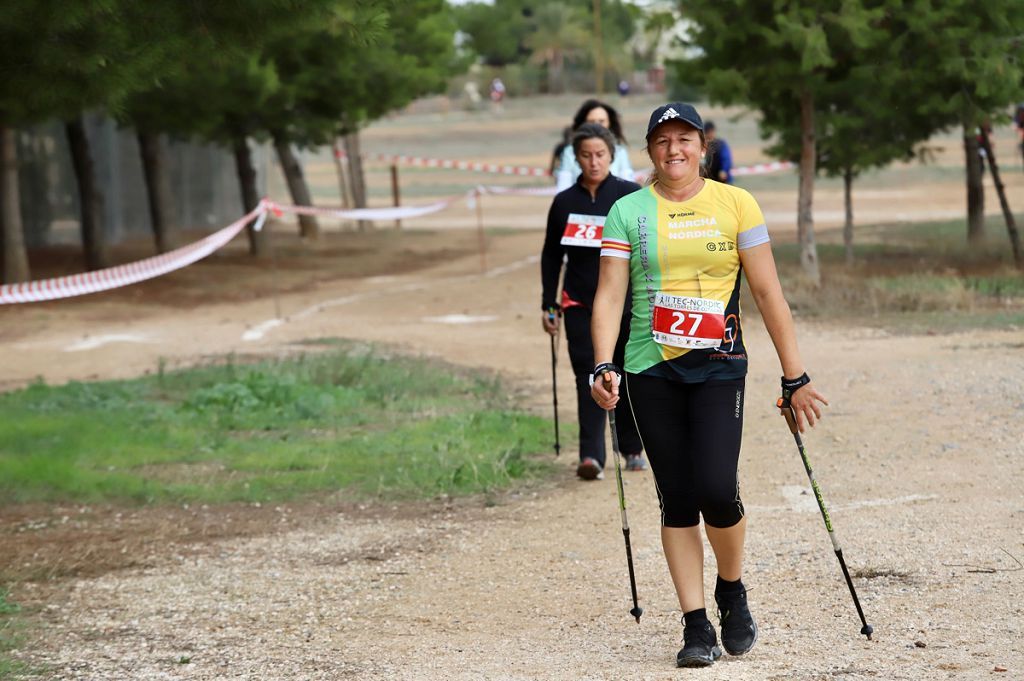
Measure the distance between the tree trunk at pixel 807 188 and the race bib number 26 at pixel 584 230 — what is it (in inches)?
394

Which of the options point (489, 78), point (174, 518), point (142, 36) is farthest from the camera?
point (489, 78)

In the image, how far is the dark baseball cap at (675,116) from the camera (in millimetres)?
5113

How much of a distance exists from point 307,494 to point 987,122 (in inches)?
441

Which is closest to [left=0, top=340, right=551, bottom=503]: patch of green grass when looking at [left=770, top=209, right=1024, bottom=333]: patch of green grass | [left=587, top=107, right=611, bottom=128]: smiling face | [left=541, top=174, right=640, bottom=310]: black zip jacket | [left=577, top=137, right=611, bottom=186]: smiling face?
[left=541, top=174, right=640, bottom=310]: black zip jacket

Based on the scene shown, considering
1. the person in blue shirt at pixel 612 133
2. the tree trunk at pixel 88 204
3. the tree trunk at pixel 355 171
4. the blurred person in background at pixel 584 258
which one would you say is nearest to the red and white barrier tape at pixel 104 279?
the person in blue shirt at pixel 612 133

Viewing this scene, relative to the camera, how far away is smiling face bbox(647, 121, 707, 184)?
5125mm

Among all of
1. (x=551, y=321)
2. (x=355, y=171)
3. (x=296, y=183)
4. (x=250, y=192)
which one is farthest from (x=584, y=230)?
(x=355, y=171)

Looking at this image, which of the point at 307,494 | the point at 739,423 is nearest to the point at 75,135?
the point at 307,494

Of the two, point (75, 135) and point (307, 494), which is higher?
point (75, 135)

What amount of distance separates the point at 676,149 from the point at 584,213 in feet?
9.76

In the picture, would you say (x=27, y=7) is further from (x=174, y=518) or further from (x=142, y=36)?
(x=174, y=518)

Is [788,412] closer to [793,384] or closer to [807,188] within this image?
[793,384]

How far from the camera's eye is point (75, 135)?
2370 centimetres

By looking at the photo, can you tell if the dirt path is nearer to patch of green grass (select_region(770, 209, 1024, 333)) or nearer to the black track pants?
the black track pants
